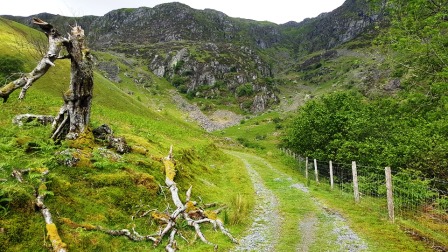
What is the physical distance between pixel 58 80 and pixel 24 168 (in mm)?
56125

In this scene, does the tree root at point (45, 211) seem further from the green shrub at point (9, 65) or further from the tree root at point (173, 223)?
the green shrub at point (9, 65)

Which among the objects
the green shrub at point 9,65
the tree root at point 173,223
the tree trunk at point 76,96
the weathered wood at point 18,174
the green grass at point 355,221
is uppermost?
the green shrub at point 9,65

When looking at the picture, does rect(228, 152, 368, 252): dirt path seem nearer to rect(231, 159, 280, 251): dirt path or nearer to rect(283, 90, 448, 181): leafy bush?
rect(231, 159, 280, 251): dirt path

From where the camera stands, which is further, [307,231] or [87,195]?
[307,231]

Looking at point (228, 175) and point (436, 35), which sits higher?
point (436, 35)

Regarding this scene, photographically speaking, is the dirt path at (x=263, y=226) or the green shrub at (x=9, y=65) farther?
the green shrub at (x=9, y=65)

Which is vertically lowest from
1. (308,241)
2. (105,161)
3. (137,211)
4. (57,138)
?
(308,241)

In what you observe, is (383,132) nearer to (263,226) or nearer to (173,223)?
(263,226)

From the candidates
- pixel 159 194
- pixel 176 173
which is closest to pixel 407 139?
pixel 176 173

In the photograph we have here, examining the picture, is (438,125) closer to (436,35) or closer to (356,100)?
(436,35)

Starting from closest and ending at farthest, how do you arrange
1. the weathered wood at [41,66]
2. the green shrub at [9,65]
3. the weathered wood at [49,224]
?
the weathered wood at [49,224] < the weathered wood at [41,66] < the green shrub at [9,65]

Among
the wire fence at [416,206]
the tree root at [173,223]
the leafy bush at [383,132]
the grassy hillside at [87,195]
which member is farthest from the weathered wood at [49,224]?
the leafy bush at [383,132]

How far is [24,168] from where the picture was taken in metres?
11.6

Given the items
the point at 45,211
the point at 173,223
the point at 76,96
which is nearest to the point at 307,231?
the point at 173,223
